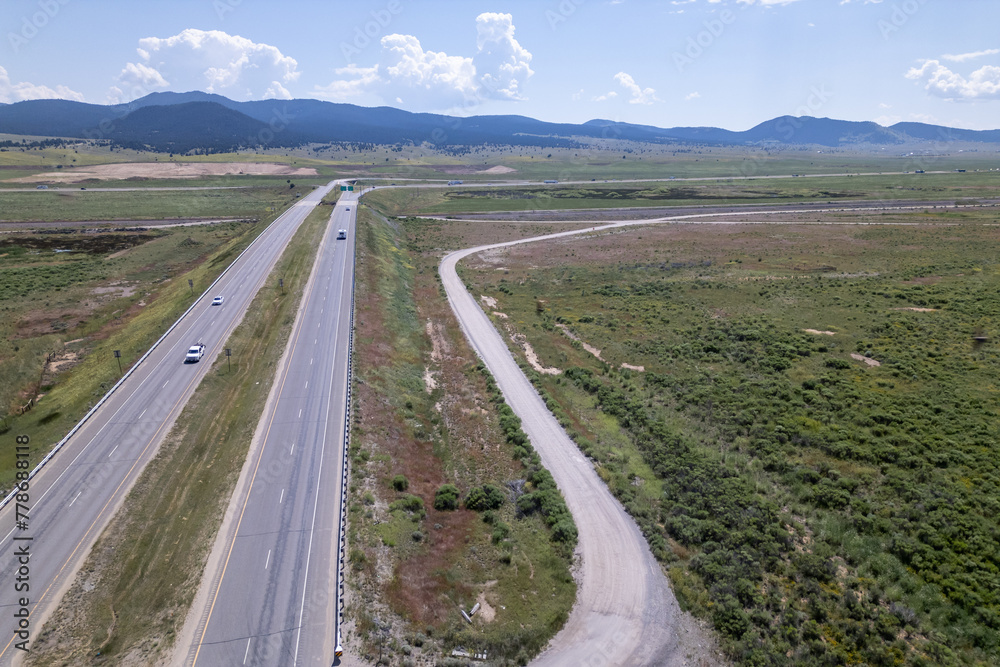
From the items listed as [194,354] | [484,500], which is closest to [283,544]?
[484,500]

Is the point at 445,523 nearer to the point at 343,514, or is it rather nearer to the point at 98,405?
the point at 343,514

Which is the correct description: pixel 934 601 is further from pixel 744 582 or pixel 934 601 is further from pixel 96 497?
pixel 96 497

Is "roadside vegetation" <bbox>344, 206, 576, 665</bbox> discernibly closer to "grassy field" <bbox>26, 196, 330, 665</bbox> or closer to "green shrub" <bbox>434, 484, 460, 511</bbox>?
"green shrub" <bbox>434, 484, 460, 511</bbox>

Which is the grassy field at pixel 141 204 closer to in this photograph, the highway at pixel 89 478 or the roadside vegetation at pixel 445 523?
the highway at pixel 89 478

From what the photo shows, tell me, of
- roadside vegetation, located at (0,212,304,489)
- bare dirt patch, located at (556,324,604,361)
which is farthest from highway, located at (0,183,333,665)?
bare dirt patch, located at (556,324,604,361)

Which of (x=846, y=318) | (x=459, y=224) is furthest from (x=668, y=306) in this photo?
(x=459, y=224)

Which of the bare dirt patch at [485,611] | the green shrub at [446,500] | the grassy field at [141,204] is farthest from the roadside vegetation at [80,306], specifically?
the bare dirt patch at [485,611]
